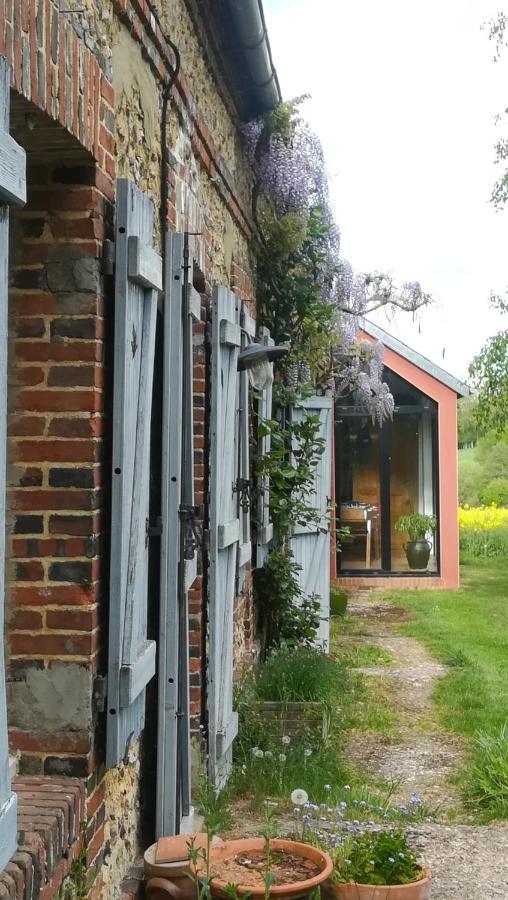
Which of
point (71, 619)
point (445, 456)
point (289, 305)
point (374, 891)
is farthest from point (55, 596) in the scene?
point (445, 456)

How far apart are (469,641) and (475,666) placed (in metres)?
1.37

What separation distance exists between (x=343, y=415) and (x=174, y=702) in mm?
10570

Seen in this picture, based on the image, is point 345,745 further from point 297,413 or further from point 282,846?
point 297,413

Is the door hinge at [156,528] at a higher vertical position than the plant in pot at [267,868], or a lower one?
higher

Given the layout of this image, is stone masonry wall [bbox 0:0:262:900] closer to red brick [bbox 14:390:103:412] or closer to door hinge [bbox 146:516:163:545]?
red brick [bbox 14:390:103:412]

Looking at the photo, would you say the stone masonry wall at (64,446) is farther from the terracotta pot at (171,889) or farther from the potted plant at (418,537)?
the potted plant at (418,537)

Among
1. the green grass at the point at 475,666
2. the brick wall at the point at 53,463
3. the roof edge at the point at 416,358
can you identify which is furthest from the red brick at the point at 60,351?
the roof edge at the point at 416,358

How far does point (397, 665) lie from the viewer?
28.8ft

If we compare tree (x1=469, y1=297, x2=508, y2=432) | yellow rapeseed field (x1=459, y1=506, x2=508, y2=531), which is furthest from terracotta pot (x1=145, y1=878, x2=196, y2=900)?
yellow rapeseed field (x1=459, y1=506, x2=508, y2=531)

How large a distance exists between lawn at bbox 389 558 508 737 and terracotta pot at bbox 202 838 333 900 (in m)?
2.94

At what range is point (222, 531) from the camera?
4.68m

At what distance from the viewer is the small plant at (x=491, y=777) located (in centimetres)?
495

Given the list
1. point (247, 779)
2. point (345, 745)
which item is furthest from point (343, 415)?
point (247, 779)

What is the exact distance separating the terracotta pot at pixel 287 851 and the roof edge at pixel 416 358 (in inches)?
414
